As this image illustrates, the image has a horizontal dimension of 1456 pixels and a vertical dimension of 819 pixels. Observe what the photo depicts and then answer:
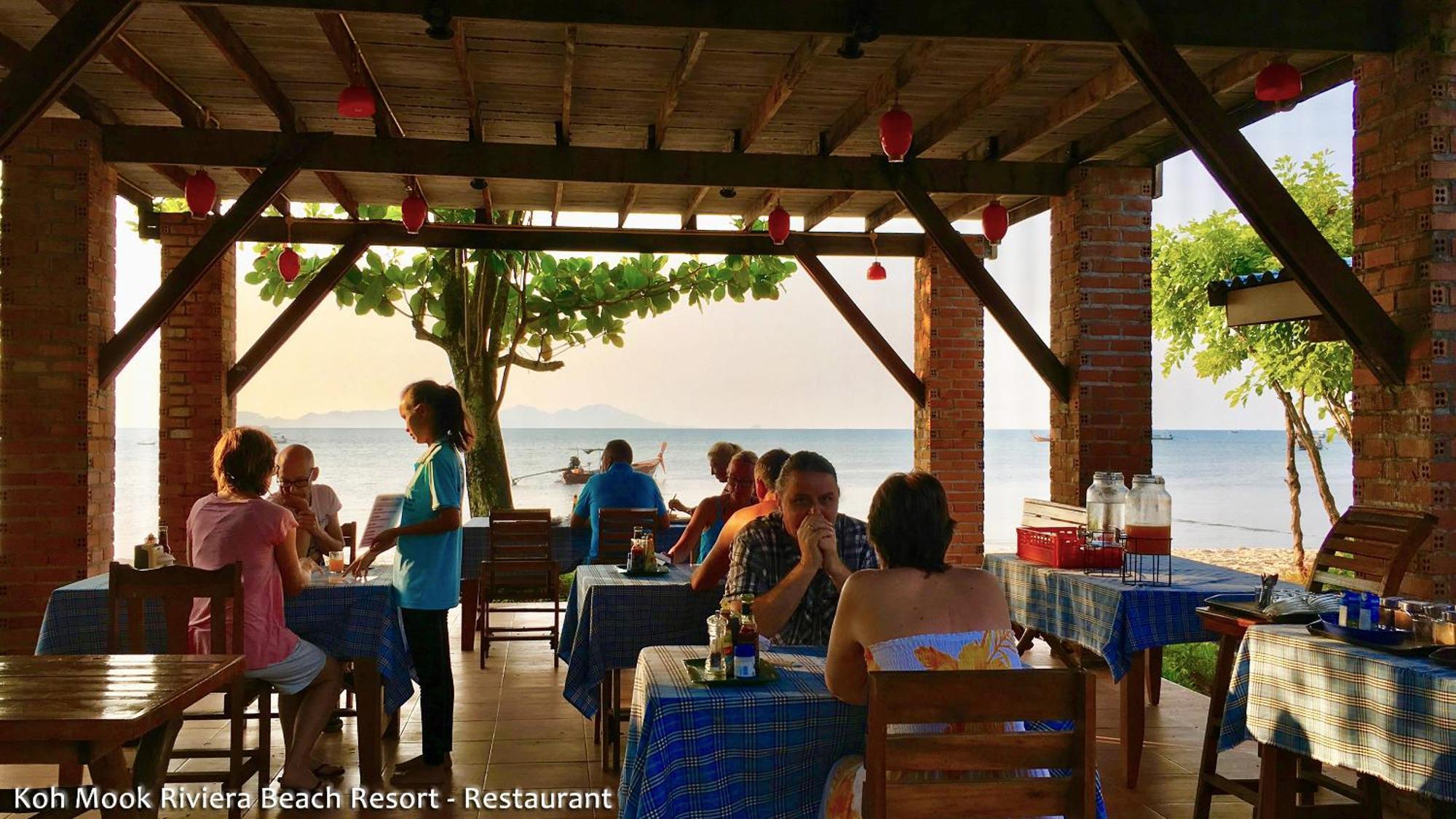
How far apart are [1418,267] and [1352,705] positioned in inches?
89.8

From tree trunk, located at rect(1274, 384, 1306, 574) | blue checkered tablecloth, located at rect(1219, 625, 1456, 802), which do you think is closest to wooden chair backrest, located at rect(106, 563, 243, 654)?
blue checkered tablecloth, located at rect(1219, 625, 1456, 802)

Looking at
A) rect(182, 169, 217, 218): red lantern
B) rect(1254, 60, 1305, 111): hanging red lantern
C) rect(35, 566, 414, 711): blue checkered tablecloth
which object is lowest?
rect(35, 566, 414, 711): blue checkered tablecloth

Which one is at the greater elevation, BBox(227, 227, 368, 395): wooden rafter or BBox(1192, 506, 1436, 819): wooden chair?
BBox(227, 227, 368, 395): wooden rafter

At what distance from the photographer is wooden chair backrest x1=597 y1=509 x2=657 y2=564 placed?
726 cm

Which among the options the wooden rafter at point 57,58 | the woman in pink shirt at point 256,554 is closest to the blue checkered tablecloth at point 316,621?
the woman in pink shirt at point 256,554

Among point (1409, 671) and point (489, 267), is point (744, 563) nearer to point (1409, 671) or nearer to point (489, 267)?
point (1409, 671)

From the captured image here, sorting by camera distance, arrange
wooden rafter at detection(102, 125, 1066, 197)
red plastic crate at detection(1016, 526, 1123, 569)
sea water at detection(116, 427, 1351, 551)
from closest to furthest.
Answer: red plastic crate at detection(1016, 526, 1123, 569) < wooden rafter at detection(102, 125, 1066, 197) < sea water at detection(116, 427, 1351, 551)

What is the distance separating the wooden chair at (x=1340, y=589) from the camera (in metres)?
3.82

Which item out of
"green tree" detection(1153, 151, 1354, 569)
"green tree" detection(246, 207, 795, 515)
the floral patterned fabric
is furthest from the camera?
"green tree" detection(1153, 151, 1354, 569)

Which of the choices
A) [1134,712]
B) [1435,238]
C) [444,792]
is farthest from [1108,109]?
[444,792]

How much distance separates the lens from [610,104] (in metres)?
6.53

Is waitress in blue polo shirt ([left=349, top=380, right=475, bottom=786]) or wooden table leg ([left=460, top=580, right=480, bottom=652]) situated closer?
waitress in blue polo shirt ([left=349, top=380, right=475, bottom=786])

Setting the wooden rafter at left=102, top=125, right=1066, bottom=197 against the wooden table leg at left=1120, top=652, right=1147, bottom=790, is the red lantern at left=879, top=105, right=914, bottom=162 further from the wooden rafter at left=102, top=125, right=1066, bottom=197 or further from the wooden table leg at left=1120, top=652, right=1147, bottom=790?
the wooden table leg at left=1120, top=652, right=1147, bottom=790

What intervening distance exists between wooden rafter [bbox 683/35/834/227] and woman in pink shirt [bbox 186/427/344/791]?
9.81ft
